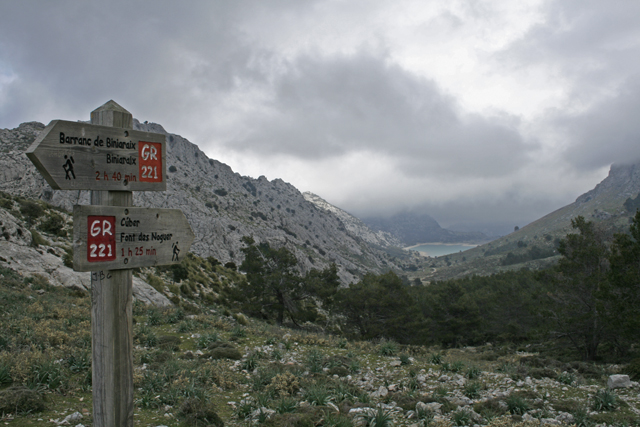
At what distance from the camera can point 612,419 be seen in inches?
282

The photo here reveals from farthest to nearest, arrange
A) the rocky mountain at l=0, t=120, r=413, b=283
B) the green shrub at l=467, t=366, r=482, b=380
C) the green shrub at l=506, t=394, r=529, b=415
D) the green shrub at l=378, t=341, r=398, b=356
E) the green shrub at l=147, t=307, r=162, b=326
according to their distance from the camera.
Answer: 1. the rocky mountain at l=0, t=120, r=413, b=283
2. the green shrub at l=147, t=307, r=162, b=326
3. the green shrub at l=378, t=341, r=398, b=356
4. the green shrub at l=467, t=366, r=482, b=380
5. the green shrub at l=506, t=394, r=529, b=415

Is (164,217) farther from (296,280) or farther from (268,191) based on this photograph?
(268,191)

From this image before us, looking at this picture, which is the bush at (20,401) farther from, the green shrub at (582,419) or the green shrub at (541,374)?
the green shrub at (541,374)

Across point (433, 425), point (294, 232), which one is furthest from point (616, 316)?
point (294, 232)

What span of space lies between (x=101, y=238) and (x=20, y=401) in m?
4.64

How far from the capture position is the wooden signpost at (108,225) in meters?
3.06

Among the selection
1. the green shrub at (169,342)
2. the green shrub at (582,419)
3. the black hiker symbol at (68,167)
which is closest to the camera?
the black hiker symbol at (68,167)

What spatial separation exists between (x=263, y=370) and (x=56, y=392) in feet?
14.7

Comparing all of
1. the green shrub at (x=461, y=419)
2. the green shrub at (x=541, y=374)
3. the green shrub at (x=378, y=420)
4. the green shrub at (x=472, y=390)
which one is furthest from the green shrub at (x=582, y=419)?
the green shrub at (x=378, y=420)

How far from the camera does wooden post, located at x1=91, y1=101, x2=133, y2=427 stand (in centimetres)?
316

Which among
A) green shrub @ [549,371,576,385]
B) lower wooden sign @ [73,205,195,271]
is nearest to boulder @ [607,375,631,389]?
green shrub @ [549,371,576,385]

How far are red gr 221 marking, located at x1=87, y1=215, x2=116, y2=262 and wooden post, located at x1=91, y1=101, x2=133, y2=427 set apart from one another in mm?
176

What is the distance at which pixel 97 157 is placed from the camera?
10.7ft

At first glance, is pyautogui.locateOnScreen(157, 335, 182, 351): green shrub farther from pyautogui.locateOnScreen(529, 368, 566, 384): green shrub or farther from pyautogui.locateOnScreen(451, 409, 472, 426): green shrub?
pyautogui.locateOnScreen(529, 368, 566, 384): green shrub
